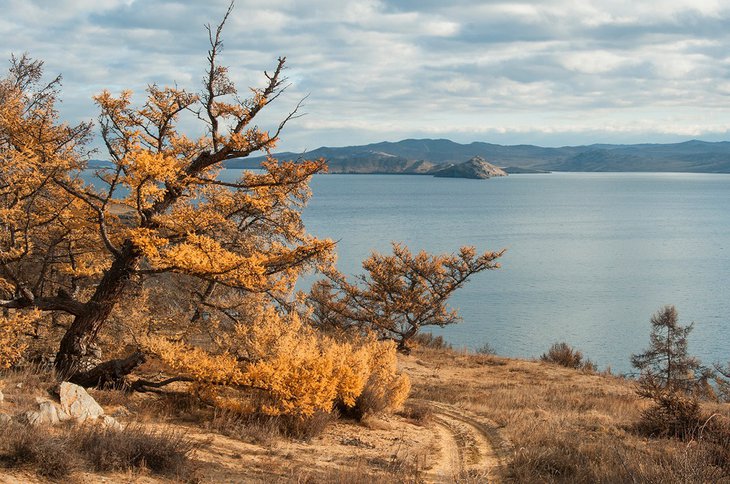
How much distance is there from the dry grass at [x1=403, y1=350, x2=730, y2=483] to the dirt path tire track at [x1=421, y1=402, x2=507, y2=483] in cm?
22

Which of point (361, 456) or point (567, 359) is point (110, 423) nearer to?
point (361, 456)

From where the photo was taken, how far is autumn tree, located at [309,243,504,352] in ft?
85.4

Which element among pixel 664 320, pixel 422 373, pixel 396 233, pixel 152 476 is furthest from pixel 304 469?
pixel 396 233

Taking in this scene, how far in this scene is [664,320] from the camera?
89.3ft

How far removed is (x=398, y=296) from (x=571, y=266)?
34258 millimetres

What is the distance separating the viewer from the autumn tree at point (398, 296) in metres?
26.0

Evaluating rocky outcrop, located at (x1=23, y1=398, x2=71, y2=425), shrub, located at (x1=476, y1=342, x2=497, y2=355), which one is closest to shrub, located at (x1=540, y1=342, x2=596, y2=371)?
shrub, located at (x1=476, y1=342, x2=497, y2=355)

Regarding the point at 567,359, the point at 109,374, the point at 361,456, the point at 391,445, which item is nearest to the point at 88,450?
the point at 361,456

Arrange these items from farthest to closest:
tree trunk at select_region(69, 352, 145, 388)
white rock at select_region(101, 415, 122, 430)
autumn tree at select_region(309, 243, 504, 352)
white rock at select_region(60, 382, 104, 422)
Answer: autumn tree at select_region(309, 243, 504, 352) < tree trunk at select_region(69, 352, 145, 388) < white rock at select_region(60, 382, 104, 422) < white rock at select_region(101, 415, 122, 430)

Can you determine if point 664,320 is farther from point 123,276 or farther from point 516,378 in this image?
point 123,276

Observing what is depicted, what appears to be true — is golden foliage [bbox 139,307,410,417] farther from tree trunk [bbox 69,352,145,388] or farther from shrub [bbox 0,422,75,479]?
shrub [bbox 0,422,75,479]

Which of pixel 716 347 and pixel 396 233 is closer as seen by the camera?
pixel 716 347

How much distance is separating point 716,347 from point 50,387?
3264 cm

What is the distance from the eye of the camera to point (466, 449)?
10789 millimetres
